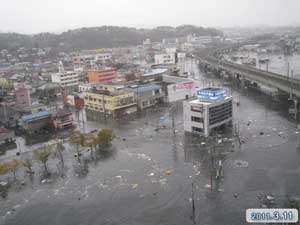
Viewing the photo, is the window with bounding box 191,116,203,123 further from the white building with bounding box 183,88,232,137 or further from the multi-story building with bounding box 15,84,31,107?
the multi-story building with bounding box 15,84,31,107

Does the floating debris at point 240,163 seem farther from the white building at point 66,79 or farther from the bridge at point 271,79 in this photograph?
the white building at point 66,79

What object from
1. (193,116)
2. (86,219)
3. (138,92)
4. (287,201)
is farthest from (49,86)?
(287,201)

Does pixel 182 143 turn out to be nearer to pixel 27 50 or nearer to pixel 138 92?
pixel 138 92

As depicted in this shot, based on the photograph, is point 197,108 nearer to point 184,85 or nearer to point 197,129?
point 197,129

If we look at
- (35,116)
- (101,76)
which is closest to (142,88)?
(35,116)

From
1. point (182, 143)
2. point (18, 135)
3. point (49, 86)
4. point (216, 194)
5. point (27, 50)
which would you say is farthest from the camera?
point (27, 50)

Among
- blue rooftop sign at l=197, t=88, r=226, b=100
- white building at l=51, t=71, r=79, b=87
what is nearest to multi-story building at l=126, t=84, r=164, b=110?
blue rooftop sign at l=197, t=88, r=226, b=100

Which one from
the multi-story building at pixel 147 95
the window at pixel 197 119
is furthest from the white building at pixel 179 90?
the window at pixel 197 119
